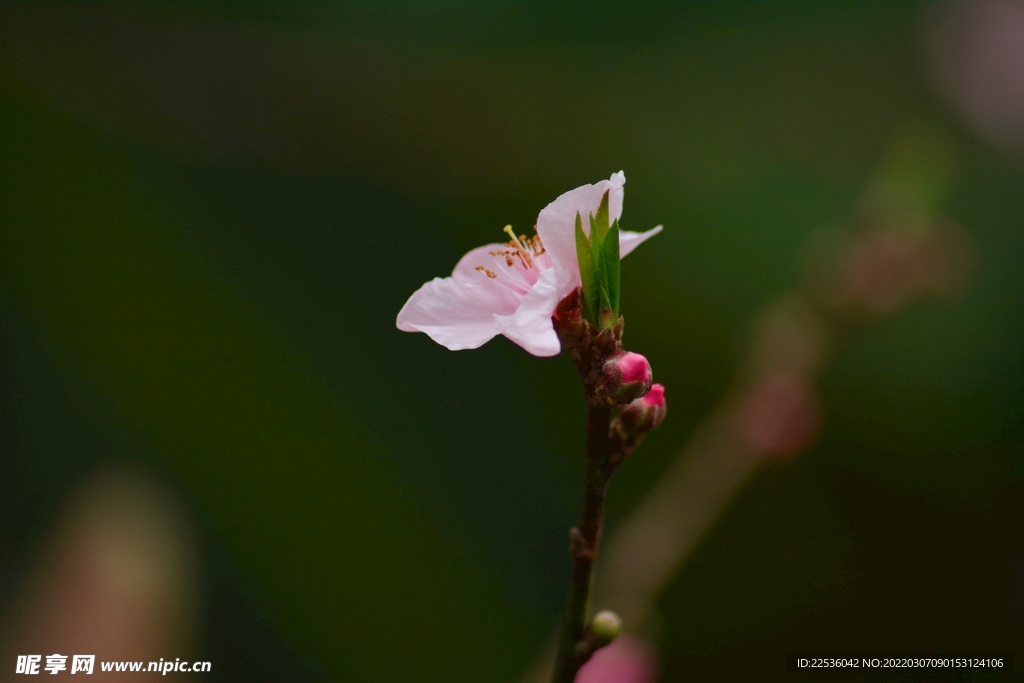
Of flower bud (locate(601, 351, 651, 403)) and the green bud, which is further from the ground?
the green bud

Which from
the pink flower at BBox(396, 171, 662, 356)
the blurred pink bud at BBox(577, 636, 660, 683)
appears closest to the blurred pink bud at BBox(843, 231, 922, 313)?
the blurred pink bud at BBox(577, 636, 660, 683)

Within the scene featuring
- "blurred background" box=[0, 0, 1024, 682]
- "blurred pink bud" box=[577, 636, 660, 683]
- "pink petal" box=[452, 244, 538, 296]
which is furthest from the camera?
"blurred background" box=[0, 0, 1024, 682]

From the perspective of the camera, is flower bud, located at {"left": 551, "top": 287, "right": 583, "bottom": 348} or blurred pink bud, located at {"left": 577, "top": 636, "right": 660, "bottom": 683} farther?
blurred pink bud, located at {"left": 577, "top": 636, "right": 660, "bottom": 683}

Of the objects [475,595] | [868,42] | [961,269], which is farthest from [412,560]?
[868,42]

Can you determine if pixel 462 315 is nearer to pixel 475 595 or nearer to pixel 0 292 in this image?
pixel 475 595

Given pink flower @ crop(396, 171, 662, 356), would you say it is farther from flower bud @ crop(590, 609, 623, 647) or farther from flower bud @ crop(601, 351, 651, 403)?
flower bud @ crop(590, 609, 623, 647)

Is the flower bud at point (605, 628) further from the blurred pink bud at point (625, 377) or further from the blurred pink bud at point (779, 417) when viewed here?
the blurred pink bud at point (779, 417)
